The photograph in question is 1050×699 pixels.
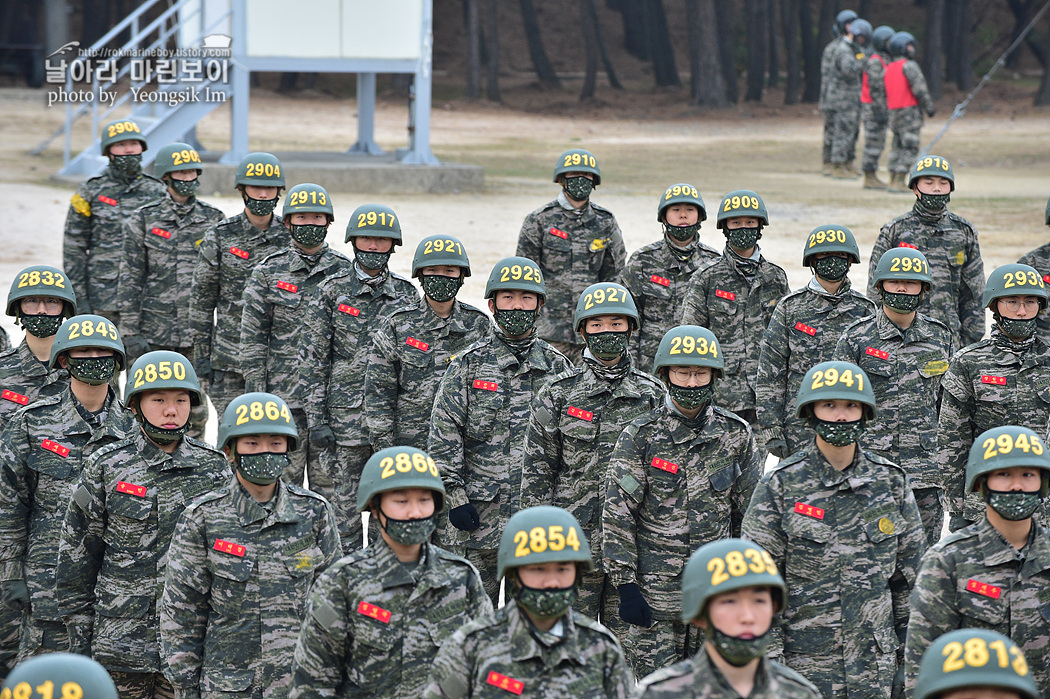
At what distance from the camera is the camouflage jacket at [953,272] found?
10094mm

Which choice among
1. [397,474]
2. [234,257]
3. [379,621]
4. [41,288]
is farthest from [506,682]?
[234,257]

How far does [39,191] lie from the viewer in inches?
846

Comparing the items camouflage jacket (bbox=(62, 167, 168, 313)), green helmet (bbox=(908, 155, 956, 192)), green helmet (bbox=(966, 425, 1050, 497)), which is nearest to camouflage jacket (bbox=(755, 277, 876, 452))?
green helmet (bbox=(908, 155, 956, 192))

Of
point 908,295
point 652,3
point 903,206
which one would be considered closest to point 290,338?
point 908,295

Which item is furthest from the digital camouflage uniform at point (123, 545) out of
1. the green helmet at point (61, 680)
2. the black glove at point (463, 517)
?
the green helmet at point (61, 680)

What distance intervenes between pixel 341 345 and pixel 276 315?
73 centimetres

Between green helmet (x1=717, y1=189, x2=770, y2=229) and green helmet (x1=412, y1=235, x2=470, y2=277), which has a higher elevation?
green helmet (x1=717, y1=189, x2=770, y2=229)

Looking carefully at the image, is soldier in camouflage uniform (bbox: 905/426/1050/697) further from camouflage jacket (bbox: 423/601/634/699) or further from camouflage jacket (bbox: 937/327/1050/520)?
camouflage jacket (bbox: 937/327/1050/520)

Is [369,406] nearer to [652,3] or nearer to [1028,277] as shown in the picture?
[1028,277]

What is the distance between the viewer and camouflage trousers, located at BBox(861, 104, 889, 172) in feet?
76.4

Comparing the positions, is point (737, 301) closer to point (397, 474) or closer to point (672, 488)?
point (672, 488)

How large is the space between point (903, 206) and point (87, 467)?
1787 cm

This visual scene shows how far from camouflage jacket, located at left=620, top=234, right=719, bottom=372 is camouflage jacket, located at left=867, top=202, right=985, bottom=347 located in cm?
136

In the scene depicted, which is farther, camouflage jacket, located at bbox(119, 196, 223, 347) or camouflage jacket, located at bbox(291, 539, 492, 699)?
camouflage jacket, located at bbox(119, 196, 223, 347)
